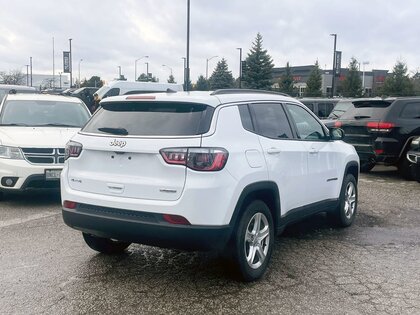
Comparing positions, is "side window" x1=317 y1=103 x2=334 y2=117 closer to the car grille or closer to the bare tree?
the car grille

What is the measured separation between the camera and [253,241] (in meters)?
4.38

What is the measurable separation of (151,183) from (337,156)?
290cm

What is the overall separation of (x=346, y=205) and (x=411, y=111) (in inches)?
194

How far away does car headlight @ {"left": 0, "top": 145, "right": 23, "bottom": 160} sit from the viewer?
279 inches

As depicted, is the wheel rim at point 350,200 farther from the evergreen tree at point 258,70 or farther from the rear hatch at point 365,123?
the evergreen tree at point 258,70

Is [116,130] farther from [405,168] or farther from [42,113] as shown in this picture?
[405,168]

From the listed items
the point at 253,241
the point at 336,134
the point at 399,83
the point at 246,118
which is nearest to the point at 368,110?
the point at 336,134

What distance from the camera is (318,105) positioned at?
1664 centimetres

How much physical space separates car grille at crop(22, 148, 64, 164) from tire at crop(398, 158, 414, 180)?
695cm

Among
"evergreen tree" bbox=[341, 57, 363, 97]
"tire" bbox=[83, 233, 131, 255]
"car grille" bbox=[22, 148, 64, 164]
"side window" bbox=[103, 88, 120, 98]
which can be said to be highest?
"evergreen tree" bbox=[341, 57, 363, 97]

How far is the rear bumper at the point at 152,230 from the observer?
12.6 ft

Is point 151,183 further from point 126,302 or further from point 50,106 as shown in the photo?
point 50,106

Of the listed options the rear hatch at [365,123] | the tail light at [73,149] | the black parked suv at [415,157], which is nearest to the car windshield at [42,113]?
the tail light at [73,149]

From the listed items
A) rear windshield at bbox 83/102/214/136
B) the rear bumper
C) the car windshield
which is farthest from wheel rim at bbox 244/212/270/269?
the car windshield
